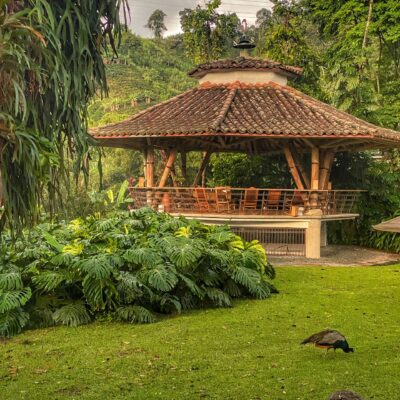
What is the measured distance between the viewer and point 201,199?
1816cm

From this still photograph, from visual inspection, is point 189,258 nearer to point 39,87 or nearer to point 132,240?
point 132,240

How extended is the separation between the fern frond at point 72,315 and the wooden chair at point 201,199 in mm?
8374

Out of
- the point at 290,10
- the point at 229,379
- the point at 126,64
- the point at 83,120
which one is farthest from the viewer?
the point at 126,64

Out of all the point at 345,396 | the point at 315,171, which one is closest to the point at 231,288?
the point at 345,396

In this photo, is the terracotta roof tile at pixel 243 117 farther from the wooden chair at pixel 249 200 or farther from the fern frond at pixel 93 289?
the fern frond at pixel 93 289

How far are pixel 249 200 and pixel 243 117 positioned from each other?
7.66 feet

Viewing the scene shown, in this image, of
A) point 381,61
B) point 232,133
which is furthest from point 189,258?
point 381,61

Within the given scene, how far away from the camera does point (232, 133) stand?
1702cm

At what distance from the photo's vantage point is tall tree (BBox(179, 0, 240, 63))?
3228cm

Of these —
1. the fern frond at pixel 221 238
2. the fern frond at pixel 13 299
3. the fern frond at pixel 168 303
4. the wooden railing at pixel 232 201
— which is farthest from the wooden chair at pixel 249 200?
the fern frond at pixel 13 299

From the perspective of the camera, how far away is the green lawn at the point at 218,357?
22.1 ft

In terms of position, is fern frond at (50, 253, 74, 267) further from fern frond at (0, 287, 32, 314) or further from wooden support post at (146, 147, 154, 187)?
wooden support post at (146, 147, 154, 187)

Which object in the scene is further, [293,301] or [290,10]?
[290,10]

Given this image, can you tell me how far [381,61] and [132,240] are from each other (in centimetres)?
2404
